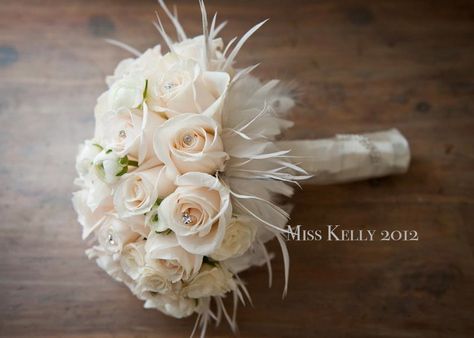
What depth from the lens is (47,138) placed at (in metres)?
1.09

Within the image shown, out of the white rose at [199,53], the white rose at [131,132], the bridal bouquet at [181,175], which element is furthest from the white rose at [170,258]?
the white rose at [199,53]

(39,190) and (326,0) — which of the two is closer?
(39,190)

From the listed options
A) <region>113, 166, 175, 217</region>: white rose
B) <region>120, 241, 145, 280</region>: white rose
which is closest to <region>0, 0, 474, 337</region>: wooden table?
<region>120, 241, 145, 280</region>: white rose

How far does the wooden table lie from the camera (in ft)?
3.10

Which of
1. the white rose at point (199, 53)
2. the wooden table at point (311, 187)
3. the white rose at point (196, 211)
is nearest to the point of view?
the white rose at point (196, 211)

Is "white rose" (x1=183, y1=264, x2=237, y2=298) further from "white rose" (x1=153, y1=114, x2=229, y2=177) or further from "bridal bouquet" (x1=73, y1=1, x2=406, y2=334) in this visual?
"white rose" (x1=153, y1=114, x2=229, y2=177)

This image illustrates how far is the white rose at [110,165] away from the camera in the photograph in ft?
2.20

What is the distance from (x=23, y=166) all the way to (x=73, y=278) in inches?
11.2

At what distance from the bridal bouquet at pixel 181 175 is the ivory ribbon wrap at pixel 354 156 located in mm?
191

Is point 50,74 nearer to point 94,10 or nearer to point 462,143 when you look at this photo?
point 94,10

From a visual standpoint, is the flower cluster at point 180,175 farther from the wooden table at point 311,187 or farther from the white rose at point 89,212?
the wooden table at point 311,187

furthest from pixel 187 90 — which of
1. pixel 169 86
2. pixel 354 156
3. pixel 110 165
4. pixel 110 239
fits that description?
pixel 354 156

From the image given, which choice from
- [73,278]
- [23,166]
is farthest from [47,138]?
[73,278]

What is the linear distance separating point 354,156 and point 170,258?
493mm
